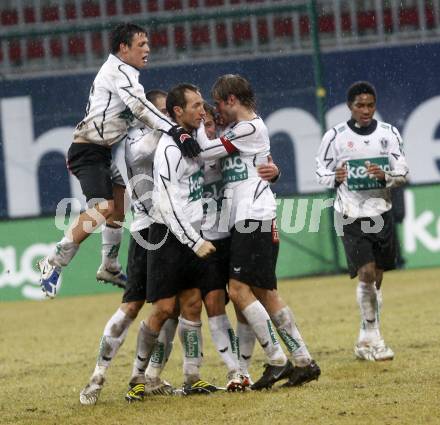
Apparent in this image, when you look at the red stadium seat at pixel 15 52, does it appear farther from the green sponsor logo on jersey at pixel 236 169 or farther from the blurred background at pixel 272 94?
the green sponsor logo on jersey at pixel 236 169

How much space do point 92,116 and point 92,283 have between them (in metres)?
8.82

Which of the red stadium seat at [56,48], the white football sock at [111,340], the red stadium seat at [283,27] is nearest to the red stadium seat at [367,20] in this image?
the red stadium seat at [283,27]

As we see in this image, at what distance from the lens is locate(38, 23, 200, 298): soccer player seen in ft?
28.2

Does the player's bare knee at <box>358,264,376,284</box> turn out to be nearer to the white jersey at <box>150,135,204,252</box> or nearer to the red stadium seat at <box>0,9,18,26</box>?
the white jersey at <box>150,135,204,252</box>

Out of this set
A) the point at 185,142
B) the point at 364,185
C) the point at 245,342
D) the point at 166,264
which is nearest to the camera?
the point at 185,142

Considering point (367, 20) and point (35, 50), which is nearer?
point (35, 50)

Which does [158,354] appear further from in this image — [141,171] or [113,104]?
[113,104]

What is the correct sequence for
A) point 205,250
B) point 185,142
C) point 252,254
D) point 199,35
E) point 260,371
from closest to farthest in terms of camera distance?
point 205,250 < point 185,142 < point 252,254 < point 260,371 < point 199,35

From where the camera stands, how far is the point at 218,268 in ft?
27.3

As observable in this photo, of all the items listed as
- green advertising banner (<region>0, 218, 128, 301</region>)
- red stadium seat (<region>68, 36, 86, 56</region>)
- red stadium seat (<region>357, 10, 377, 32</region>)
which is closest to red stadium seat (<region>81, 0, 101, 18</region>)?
red stadium seat (<region>68, 36, 86, 56</region>)

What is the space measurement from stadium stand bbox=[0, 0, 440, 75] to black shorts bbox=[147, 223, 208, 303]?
29.4 ft

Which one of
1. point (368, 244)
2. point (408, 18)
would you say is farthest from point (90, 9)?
point (368, 244)

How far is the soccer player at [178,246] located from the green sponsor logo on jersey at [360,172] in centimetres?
224

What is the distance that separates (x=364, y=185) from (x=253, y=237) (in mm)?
2112
